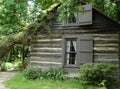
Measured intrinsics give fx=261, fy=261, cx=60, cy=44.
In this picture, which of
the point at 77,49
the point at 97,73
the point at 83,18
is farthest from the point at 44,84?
the point at 83,18

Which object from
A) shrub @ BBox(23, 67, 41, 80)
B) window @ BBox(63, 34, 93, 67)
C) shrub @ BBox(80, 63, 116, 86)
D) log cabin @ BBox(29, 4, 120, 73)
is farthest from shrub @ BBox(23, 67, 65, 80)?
shrub @ BBox(80, 63, 116, 86)

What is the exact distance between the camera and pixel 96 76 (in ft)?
43.9

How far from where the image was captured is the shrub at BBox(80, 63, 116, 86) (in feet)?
43.7

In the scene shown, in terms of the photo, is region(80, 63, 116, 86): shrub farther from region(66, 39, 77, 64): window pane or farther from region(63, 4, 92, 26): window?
region(63, 4, 92, 26): window

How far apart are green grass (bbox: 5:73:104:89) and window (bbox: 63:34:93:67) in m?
1.44

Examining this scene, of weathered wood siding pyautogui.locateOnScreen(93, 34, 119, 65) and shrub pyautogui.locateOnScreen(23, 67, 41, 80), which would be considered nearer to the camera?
weathered wood siding pyautogui.locateOnScreen(93, 34, 119, 65)

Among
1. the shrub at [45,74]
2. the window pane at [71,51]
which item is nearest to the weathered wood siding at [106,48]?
the window pane at [71,51]

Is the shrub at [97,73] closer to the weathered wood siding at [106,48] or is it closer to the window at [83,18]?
the weathered wood siding at [106,48]

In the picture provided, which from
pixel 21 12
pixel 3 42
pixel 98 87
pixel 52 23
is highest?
pixel 21 12

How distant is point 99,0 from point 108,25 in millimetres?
3565

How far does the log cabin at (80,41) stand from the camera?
15.6 m

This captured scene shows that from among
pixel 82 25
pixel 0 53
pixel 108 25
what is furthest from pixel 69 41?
pixel 0 53

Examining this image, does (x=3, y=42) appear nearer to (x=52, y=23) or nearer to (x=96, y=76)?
(x=52, y=23)

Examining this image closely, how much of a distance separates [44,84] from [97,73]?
9.91 feet
